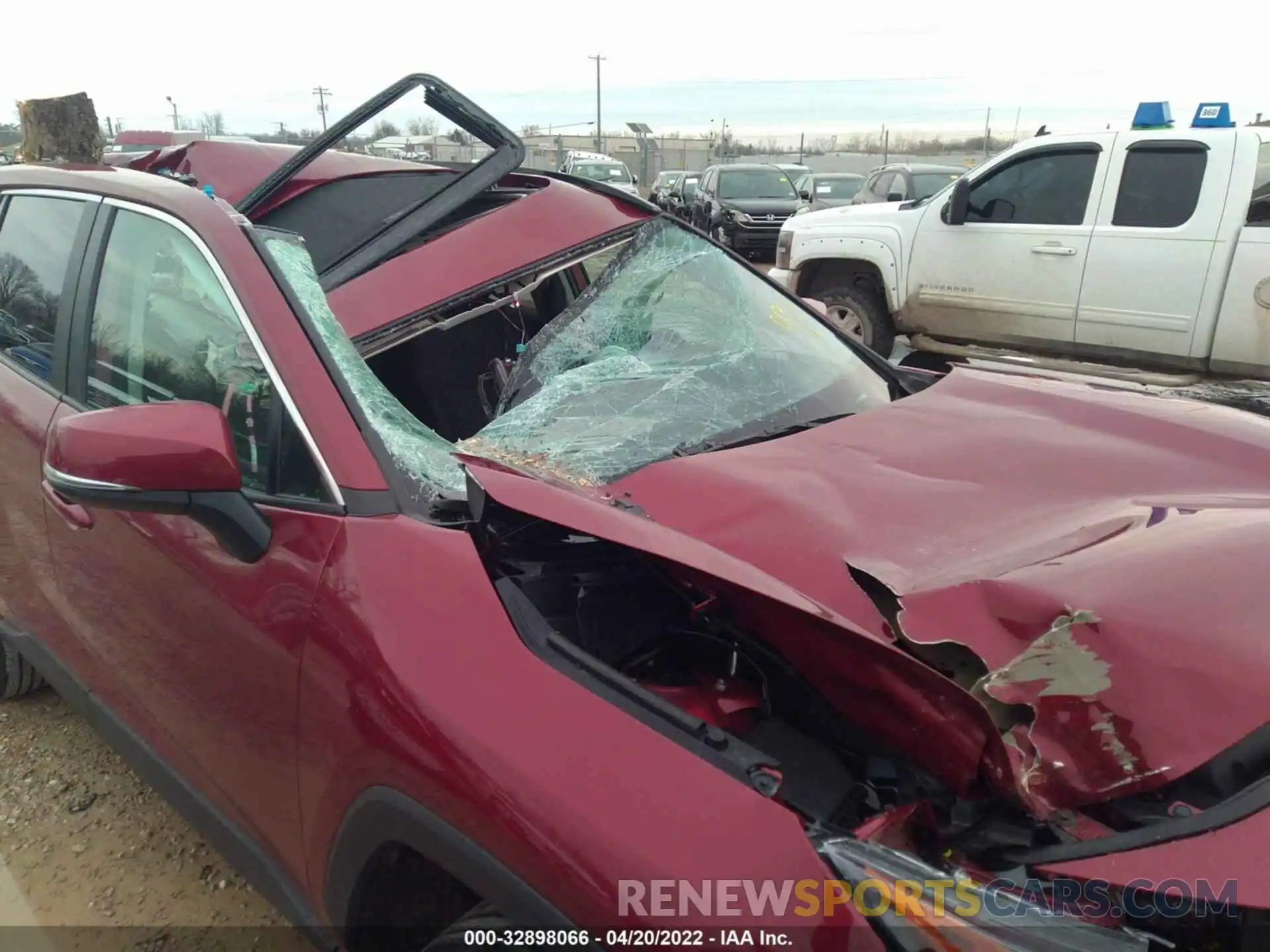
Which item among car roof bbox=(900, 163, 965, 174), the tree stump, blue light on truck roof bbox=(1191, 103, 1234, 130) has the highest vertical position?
blue light on truck roof bbox=(1191, 103, 1234, 130)

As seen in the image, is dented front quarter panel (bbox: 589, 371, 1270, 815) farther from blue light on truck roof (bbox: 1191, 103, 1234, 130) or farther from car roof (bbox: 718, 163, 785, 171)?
car roof (bbox: 718, 163, 785, 171)

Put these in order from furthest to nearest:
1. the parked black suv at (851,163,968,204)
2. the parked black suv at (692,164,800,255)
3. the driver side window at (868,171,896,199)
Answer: the parked black suv at (692,164,800,255), the driver side window at (868,171,896,199), the parked black suv at (851,163,968,204)

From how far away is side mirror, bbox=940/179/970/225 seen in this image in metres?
6.93

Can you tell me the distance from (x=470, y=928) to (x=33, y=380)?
192 centimetres

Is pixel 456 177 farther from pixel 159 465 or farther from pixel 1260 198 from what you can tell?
pixel 1260 198

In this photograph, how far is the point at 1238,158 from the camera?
596 cm

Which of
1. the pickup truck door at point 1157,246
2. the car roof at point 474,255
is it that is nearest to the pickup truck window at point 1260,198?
the pickup truck door at point 1157,246

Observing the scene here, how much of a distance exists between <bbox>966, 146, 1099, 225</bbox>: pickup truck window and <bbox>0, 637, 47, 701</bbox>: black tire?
22.3 ft

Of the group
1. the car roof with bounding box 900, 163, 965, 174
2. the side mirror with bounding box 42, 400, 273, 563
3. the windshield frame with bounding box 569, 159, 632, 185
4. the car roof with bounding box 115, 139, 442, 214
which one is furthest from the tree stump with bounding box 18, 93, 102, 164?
the windshield frame with bounding box 569, 159, 632, 185

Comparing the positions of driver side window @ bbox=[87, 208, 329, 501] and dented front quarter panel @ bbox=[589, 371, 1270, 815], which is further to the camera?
driver side window @ bbox=[87, 208, 329, 501]

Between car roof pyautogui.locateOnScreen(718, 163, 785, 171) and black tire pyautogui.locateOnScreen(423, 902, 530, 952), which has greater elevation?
car roof pyautogui.locateOnScreen(718, 163, 785, 171)

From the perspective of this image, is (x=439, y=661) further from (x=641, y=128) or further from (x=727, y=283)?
(x=641, y=128)

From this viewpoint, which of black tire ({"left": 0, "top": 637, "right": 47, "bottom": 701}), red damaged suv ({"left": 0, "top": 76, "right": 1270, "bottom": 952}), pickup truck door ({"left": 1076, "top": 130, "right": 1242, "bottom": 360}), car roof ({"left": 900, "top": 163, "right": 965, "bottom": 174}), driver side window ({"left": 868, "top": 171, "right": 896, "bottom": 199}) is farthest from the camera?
driver side window ({"left": 868, "top": 171, "right": 896, "bottom": 199})

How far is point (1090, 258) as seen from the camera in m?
6.45
